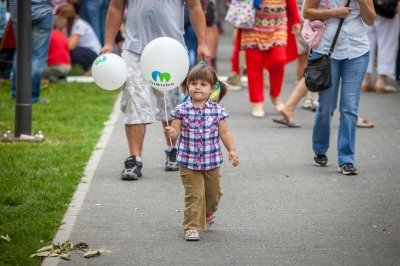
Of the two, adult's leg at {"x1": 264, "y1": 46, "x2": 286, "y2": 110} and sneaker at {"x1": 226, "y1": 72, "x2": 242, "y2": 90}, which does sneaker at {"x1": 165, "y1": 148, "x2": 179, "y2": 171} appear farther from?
sneaker at {"x1": 226, "y1": 72, "x2": 242, "y2": 90}

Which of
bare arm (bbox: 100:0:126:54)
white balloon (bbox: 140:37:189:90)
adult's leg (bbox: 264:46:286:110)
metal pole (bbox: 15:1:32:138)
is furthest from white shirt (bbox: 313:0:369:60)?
adult's leg (bbox: 264:46:286:110)

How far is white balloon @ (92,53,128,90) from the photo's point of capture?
7.93m

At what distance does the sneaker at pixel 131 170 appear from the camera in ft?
29.0

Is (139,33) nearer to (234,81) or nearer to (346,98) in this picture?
(346,98)

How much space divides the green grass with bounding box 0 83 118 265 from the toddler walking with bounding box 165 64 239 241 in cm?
95

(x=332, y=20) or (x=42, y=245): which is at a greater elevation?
(x=332, y=20)

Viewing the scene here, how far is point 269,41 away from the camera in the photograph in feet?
40.3

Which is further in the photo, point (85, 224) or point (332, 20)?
point (332, 20)

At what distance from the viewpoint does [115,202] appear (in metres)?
7.98

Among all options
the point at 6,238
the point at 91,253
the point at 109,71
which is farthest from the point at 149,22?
the point at 91,253

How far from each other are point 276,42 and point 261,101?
2.60ft

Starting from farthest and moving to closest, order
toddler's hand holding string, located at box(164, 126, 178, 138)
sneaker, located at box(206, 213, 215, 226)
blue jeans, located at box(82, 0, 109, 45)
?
blue jeans, located at box(82, 0, 109, 45), sneaker, located at box(206, 213, 215, 226), toddler's hand holding string, located at box(164, 126, 178, 138)

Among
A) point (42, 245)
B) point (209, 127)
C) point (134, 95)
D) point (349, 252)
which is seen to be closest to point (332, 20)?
point (134, 95)

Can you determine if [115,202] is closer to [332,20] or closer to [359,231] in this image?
[359,231]
